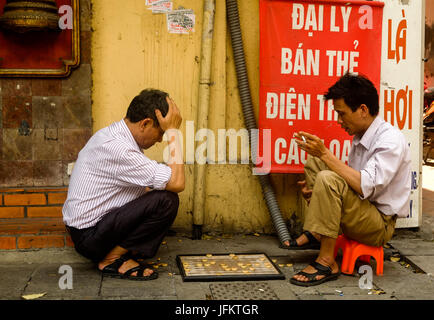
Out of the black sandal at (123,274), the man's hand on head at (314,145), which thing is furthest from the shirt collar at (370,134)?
the black sandal at (123,274)

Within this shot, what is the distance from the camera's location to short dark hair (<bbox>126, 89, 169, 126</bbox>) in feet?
11.5

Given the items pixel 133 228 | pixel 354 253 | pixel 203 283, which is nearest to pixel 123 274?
pixel 133 228

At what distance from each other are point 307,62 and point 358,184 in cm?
135

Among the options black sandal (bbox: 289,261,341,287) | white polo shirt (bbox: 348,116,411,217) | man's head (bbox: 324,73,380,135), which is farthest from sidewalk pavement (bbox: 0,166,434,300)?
man's head (bbox: 324,73,380,135)

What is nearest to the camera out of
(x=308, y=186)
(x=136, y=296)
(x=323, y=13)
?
(x=136, y=296)

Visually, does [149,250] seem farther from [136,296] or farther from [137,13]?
[137,13]

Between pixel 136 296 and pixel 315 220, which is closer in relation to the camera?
pixel 136 296

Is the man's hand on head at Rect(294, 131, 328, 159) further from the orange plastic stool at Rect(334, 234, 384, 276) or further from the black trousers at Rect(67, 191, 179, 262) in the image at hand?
the black trousers at Rect(67, 191, 179, 262)

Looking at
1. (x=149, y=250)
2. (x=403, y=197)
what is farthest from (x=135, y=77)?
(x=403, y=197)

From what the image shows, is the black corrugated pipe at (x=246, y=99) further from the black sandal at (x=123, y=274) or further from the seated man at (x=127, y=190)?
the black sandal at (x=123, y=274)

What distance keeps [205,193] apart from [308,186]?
0.99 metres

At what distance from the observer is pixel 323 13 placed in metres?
4.41

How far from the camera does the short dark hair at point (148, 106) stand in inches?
138

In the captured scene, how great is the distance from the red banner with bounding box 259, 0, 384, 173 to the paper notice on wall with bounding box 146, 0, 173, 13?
0.83 metres
